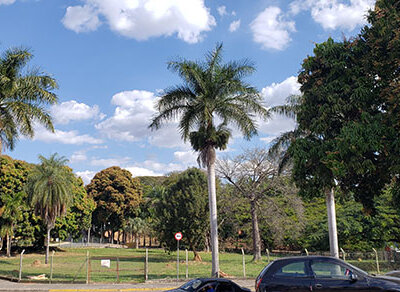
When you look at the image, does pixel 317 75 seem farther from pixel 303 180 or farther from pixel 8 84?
pixel 8 84

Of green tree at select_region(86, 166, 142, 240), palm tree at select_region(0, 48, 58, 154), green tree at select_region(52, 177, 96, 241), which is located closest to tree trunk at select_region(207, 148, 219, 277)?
palm tree at select_region(0, 48, 58, 154)

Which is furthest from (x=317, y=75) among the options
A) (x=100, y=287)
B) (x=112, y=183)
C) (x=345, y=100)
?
Result: (x=112, y=183)

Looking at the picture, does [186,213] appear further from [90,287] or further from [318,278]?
[318,278]

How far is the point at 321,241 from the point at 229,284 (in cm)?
3462

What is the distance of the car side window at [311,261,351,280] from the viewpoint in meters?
A: 8.06

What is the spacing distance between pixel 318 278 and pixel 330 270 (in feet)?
1.13

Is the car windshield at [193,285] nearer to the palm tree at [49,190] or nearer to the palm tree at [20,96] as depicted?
the palm tree at [20,96]

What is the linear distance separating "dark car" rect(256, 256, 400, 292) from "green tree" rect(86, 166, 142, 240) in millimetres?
55659

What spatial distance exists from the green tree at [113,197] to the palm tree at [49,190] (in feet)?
94.4

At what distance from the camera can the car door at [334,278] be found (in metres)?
7.90

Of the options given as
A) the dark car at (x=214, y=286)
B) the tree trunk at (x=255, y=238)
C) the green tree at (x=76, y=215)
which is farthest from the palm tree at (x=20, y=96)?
the green tree at (x=76, y=215)

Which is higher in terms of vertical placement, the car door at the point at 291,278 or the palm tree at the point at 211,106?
the palm tree at the point at 211,106

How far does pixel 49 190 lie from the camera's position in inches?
1256

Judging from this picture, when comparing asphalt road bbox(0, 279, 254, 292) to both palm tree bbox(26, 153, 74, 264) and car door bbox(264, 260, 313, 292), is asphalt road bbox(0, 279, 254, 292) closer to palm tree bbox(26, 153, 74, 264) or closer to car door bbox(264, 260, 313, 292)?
car door bbox(264, 260, 313, 292)
